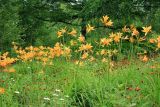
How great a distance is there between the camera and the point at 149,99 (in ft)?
16.1

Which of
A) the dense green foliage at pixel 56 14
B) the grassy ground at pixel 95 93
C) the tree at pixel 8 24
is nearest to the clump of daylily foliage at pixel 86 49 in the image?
the grassy ground at pixel 95 93

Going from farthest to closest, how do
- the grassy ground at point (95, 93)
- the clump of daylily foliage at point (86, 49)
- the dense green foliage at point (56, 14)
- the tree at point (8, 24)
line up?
the dense green foliage at point (56, 14) → the tree at point (8, 24) → the clump of daylily foliage at point (86, 49) → the grassy ground at point (95, 93)

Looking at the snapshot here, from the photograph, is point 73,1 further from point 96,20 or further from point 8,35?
point 8,35

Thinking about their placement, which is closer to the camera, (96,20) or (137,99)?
(137,99)

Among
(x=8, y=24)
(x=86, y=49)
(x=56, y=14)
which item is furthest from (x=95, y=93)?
(x=56, y=14)

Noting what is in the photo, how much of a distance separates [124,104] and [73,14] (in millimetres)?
15498

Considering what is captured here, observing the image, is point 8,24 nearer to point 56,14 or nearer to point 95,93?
point 56,14

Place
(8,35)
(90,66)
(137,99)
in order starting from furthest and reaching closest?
(8,35) → (90,66) → (137,99)

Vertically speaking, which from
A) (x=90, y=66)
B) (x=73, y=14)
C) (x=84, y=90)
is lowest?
(x=73, y=14)

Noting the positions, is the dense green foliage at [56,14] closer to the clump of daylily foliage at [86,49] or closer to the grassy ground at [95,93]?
the clump of daylily foliage at [86,49]

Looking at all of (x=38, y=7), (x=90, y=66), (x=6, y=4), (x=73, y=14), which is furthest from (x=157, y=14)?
(x=90, y=66)

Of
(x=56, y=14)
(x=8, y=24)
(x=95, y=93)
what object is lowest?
(x=56, y=14)

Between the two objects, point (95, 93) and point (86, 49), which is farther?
point (86, 49)

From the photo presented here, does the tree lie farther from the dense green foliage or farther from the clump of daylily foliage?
the clump of daylily foliage
